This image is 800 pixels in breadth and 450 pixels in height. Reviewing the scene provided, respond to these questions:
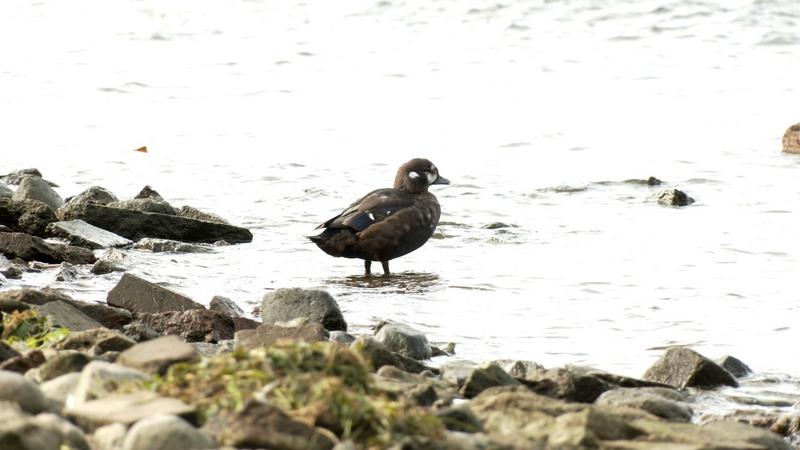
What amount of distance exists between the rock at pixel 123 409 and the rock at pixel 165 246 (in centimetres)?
634

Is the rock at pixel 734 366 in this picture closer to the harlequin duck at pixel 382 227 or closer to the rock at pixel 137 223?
the harlequin duck at pixel 382 227

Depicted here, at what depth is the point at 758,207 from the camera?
12844mm

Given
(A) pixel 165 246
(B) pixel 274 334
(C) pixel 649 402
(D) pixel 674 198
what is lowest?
(D) pixel 674 198

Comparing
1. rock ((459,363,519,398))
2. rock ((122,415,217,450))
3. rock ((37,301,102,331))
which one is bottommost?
rock ((459,363,519,398))

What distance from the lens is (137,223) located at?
11.1m

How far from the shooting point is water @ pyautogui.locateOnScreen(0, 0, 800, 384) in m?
9.54

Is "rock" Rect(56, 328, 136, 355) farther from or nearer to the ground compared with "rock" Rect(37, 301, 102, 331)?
farther from the ground

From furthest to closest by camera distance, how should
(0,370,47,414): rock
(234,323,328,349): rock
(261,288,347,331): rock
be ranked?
(261,288,347,331): rock
(234,323,328,349): rock
(0,370,47,414): rock

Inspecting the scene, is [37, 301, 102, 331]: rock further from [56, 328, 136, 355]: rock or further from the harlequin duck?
the harlequin duck

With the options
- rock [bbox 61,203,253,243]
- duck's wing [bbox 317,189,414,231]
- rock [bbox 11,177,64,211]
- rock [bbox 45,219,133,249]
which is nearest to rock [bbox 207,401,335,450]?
duck's wing [bbox 317,189,414,231]

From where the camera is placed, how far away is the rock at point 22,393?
14.7 feet

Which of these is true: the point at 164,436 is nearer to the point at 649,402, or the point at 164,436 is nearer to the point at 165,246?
the point at 649,402

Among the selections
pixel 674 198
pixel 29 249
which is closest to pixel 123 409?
pixel 29 249

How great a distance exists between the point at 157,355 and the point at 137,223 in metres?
6.20
